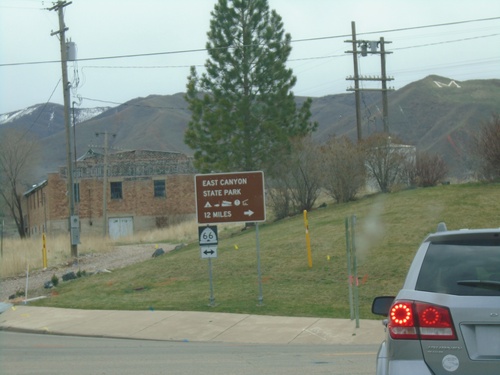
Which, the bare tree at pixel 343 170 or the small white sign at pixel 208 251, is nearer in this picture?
the small white sign at pixel 208 251

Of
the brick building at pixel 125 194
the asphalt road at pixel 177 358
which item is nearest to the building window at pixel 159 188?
the brick building at pixel 125 194

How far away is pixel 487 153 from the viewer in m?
27.7

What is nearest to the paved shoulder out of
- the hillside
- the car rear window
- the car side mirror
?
the car side mirror

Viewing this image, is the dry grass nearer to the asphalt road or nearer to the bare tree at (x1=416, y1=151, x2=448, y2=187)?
the bare tree at (x1=416, y1=151, x2=448, y2=187)

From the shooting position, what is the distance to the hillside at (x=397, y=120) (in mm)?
93750

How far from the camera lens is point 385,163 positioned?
32812 mm

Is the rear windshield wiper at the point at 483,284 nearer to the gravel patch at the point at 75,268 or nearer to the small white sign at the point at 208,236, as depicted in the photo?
the small white sign at the point at 208,236

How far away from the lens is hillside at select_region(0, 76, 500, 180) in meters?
93.8

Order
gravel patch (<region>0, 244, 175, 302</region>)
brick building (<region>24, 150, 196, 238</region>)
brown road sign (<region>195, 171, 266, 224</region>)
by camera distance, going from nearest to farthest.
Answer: brown road sign (<region>195, 171, 266, 224</region>), gravel patch (<region>0, 244, 175, 302</region>), brick building (<region>24, 150, 196, 238</region>)

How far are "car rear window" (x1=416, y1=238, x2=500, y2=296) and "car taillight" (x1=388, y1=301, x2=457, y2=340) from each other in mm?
167

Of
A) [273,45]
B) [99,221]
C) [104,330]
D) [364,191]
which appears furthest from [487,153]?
[99,221]

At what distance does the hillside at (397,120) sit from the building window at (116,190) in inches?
162

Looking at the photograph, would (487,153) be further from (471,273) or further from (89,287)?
(471,273)

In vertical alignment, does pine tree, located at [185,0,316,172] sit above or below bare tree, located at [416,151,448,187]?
above
